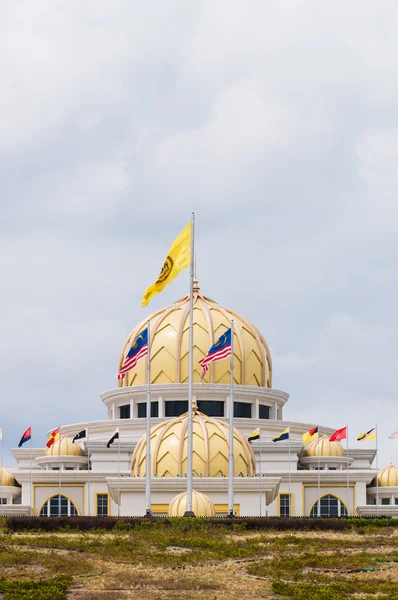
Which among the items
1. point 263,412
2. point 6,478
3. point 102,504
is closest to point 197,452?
point 102,504

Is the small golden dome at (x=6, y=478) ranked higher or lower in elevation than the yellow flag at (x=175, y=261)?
lower

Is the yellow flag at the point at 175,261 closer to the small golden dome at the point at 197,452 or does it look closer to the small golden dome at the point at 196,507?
the small golden dome at the point at 196,507

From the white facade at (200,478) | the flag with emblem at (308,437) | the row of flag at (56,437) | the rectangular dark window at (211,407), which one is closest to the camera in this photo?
the white facade at (200,478)

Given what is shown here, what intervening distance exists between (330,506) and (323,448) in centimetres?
446

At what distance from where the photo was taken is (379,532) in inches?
1470

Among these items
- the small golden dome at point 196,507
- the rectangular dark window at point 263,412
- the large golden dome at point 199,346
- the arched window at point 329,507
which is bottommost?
the arched window at point 329,507

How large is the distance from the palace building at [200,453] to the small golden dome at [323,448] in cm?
6

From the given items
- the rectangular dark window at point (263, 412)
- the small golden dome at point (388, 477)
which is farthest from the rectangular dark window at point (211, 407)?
the small golden dome at point (388, 477)

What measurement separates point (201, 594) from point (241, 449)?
30.2m

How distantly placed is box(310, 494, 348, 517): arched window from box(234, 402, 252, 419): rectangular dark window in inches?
308

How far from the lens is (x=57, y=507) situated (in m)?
62.1

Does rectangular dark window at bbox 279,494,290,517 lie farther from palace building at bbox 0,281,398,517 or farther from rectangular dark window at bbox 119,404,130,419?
rectangular dark window at bbox 119,404,130,419

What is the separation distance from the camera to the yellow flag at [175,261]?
42.7 metres

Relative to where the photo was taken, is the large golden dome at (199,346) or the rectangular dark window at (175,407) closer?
the rectangular dark window at (175,407)
